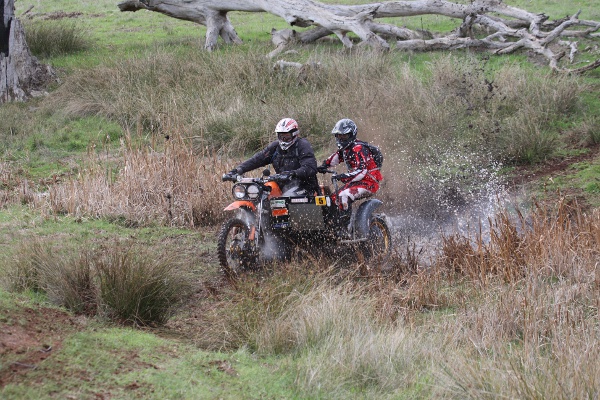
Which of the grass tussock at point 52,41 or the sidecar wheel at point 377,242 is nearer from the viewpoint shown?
the sidecar wheel at point 377,242

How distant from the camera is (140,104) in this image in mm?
15281

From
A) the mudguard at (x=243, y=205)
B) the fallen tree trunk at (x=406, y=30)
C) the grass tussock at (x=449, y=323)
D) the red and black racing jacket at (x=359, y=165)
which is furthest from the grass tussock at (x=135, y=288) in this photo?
the fallen tree trunk at (x=406, y=30)

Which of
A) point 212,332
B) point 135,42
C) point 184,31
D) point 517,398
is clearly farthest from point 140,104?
point 517,398

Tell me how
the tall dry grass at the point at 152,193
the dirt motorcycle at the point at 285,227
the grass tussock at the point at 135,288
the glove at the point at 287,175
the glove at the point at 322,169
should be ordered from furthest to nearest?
the tall dry grass at the point at 152,193 < the glove at the point at 322,169 < the glove at the point at 287,175 < the dirt motorcycle at the point at 285,227 < the grass tussock at the point at 135,288

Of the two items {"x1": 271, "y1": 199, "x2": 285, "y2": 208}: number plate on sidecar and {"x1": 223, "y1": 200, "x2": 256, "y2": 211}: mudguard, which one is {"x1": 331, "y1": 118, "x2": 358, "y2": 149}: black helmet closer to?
{"x1": 271, "y1": 199, "x2": 285, "y2": 208}: number plate on sidecar

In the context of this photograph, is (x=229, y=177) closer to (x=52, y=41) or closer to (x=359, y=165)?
(x=359, y=165)

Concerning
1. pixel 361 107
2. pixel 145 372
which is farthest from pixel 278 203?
pixel 361 107

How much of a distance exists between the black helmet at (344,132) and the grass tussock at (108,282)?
2.92 meters

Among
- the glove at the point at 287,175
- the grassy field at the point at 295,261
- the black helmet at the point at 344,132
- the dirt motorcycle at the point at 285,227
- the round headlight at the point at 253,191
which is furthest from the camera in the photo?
the black helmet at the point at 344,132

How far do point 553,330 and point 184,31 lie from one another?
19647 millimetres

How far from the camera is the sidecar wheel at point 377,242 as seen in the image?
26.5 feet

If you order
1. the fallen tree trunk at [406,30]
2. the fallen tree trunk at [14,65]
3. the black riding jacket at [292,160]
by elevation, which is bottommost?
the black riding jacket at [292,160]

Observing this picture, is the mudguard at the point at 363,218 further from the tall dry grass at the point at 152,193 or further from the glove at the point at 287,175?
the tall dry grass at the point at 152,193

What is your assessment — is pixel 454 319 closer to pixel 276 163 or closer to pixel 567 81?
pixel 276 163
